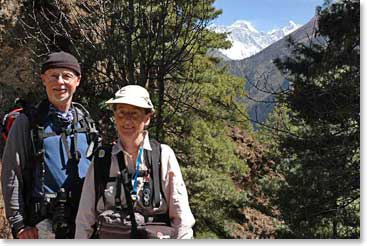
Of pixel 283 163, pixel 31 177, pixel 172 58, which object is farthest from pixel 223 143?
pixel 31 177

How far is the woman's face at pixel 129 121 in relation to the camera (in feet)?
4.11

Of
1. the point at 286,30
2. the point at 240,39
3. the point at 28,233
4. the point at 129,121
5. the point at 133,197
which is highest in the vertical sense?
the point at 240,39

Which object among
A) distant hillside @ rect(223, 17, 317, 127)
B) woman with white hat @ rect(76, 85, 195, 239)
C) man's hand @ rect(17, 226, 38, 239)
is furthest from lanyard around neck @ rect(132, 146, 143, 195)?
distant hillside @ rect(223, 17, 317, 127)

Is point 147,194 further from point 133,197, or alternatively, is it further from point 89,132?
point 89,132

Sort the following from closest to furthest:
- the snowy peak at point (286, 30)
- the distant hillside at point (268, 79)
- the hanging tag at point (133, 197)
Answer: the hanging tag at point (133, 197)
the distant hillside at point (268, 79)
the snowy peak at point (286, 30)

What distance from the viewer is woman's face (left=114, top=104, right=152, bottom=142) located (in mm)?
1252

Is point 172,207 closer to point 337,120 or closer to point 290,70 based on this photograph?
point 337,120

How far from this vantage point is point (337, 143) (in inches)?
131

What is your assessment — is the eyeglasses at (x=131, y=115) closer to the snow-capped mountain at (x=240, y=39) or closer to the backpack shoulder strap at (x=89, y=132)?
the backpack shoulder strap at (x=89, y=132)

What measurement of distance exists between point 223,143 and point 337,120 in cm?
216

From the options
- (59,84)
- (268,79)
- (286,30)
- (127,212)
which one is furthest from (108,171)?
(286,30)

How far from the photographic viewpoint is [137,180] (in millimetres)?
1237

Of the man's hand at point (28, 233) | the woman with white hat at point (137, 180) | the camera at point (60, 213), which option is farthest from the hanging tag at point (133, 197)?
the man's hand at point (28, 233)

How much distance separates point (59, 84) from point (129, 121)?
0.30m
